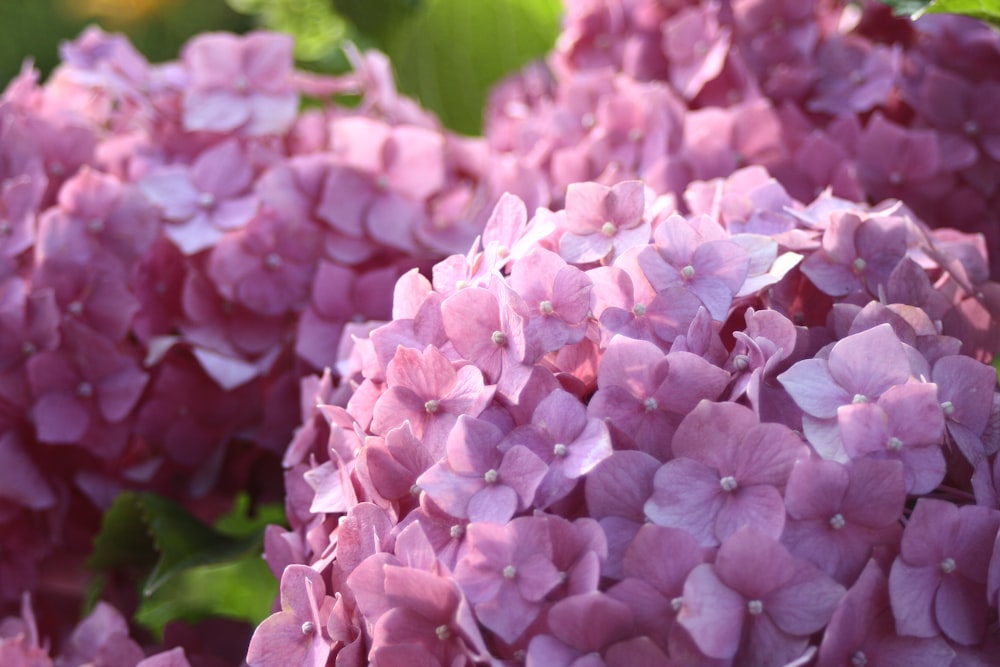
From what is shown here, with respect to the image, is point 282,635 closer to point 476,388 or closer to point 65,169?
point 476,388

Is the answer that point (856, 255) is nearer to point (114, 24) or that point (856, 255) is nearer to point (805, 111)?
point (805, 111)

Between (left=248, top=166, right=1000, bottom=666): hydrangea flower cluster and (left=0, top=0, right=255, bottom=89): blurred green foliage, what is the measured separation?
5.16 ft

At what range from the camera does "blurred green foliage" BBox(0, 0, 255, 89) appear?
1780 millimetres

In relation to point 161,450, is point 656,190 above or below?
above

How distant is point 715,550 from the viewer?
28 cm

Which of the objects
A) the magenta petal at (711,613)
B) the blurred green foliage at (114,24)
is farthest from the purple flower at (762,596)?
the blurred green foliage at (114,24)

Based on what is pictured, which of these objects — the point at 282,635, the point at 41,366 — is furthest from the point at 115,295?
the point at 282,635

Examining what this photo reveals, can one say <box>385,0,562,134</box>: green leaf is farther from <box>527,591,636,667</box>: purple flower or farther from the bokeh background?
<box>527,591,636,667</box>: purple flower

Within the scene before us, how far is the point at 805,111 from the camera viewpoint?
517mm

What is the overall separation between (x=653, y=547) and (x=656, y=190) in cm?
24

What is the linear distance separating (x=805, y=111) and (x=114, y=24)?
1.59m

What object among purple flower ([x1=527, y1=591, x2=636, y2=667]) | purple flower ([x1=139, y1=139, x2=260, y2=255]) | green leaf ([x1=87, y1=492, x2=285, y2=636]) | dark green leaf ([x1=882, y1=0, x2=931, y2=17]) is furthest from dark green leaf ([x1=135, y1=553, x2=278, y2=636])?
dark green leaf ([x1=882, y1=0, x2=931, y2=17])

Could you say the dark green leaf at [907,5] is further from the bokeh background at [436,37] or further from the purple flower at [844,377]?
the bokeh background at [436,37]

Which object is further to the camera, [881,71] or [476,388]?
[881,71]
